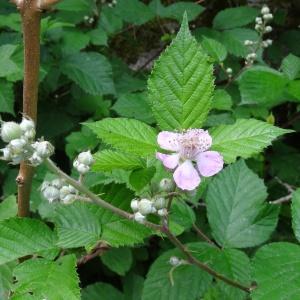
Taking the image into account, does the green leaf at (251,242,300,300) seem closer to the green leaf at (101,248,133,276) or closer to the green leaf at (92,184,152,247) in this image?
the green leaf at (92,184,152,247)

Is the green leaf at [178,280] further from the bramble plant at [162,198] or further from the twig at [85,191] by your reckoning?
the twig at [85,191]

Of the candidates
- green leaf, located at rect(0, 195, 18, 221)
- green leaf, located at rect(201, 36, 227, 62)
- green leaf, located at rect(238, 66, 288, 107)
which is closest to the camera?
green leaf, located at rect(0, 195, 18, 221)

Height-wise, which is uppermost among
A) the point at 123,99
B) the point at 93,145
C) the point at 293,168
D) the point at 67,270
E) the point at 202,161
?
the point at 202,161

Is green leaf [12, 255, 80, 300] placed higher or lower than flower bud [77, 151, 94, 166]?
lower

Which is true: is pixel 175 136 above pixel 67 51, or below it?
above

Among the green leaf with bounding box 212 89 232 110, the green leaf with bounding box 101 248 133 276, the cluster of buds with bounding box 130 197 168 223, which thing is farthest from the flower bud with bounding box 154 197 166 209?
the green leaf with bounding box 212 89 232 110

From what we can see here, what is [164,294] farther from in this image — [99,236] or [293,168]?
[293,168]

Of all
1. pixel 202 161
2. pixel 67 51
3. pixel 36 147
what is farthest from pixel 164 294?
pixel 67 51

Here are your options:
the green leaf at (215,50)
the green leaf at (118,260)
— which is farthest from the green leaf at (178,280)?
the green leaf at (215,50)
